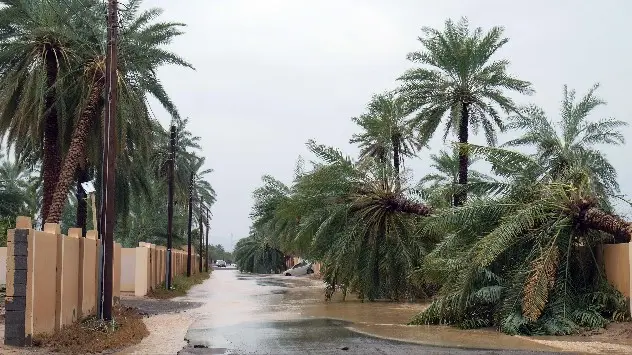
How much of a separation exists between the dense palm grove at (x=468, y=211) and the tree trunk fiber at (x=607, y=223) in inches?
1.5

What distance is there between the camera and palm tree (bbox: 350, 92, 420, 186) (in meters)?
32.1

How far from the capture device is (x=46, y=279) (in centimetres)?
1261

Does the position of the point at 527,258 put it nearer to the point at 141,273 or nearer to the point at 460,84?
the point at 460,84

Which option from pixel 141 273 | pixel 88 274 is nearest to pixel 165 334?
pixel 88 274

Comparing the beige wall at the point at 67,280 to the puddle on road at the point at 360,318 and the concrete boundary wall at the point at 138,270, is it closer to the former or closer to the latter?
the puddle on road at the point at 360,318

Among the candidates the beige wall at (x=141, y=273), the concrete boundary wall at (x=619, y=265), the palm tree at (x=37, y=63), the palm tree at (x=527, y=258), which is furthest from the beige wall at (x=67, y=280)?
the beige wall at (x=141, y=273)

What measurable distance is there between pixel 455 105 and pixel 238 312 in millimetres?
10464

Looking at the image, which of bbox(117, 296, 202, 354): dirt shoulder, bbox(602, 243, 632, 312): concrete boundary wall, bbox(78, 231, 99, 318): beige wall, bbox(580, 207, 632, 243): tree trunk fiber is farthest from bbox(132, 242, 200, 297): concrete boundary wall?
bbox(602, 243, 632, 312): concrete boundary wall

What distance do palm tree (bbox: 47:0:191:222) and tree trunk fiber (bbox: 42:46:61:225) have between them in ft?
1.73

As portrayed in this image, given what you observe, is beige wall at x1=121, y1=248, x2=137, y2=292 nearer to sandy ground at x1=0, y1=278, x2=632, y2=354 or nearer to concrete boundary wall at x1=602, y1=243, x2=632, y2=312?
sandy ground at x1=0, y1=278, x2=632, y2=354

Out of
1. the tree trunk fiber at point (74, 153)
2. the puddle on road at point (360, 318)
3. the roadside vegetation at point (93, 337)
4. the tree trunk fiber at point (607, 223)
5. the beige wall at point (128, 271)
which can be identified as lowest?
the puddle on road at point (360, 318)

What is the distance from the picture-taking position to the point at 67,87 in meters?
21.9

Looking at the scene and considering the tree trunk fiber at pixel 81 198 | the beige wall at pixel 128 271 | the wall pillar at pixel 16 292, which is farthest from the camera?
the beige wall at pixel 128 271

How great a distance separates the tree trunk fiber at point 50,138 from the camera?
2164 cm
